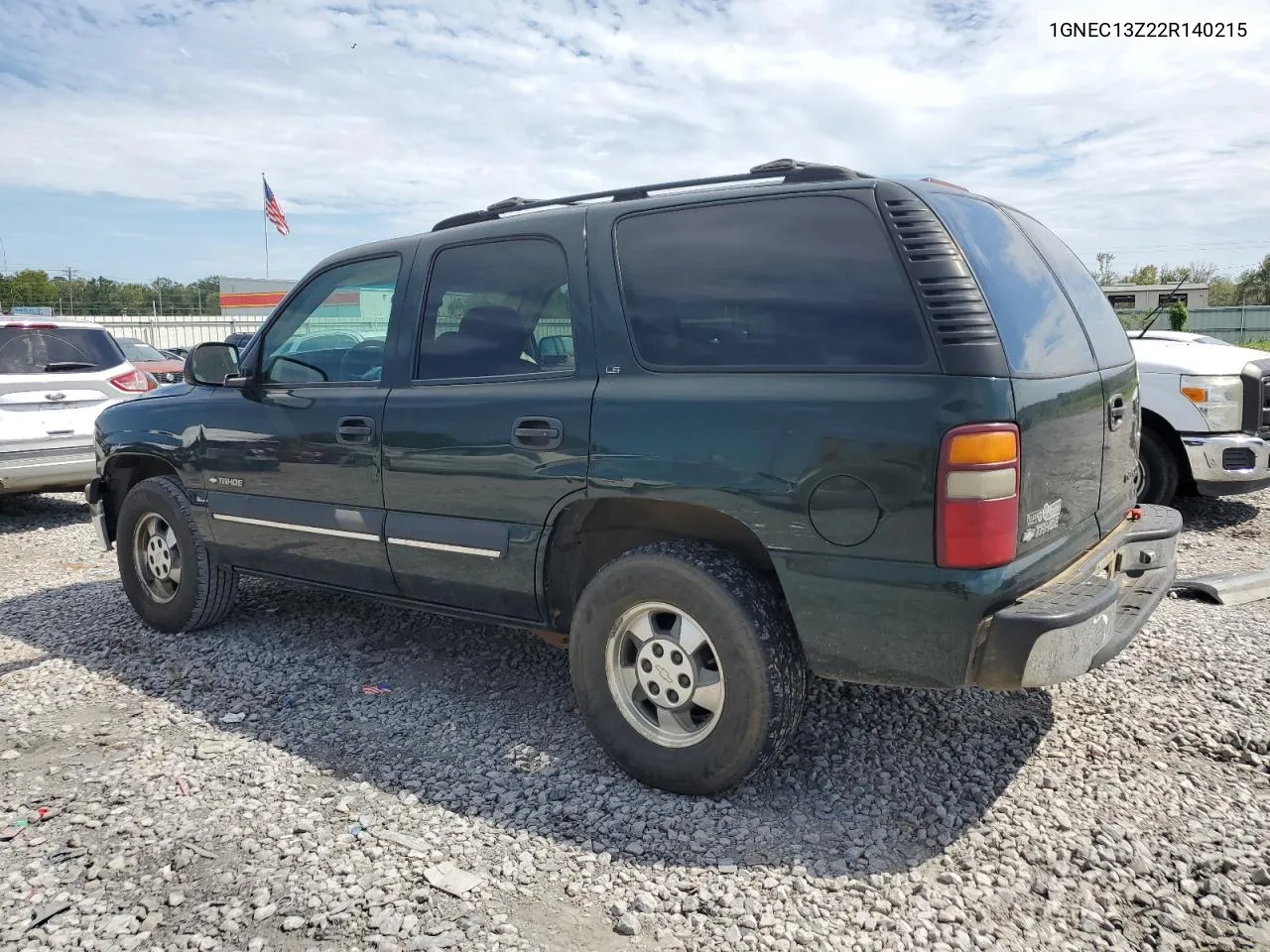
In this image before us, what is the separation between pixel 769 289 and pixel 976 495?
35.5 inches

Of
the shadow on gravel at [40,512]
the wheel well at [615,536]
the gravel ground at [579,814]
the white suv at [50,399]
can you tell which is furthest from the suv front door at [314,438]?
the shadow on gravel at [40,512]

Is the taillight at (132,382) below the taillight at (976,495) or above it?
above

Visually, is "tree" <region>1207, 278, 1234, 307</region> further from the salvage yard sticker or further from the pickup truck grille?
the salvage yard sticker

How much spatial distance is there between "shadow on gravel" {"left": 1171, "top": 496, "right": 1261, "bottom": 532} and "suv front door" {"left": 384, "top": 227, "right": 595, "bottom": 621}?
565 centimetres

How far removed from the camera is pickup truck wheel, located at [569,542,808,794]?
2947 mm

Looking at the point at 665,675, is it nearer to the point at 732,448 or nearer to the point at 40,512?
the point at 732,448

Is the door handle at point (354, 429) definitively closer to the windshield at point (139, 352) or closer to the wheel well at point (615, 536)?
the wheel well at point (615, 536)

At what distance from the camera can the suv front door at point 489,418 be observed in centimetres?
335

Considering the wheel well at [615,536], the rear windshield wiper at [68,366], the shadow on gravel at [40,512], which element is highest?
the rear windshield wiper at [68,366]

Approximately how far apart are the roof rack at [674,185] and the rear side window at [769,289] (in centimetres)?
17

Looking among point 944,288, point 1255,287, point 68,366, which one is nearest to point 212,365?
point 944,288

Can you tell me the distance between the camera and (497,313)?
12.0 feet

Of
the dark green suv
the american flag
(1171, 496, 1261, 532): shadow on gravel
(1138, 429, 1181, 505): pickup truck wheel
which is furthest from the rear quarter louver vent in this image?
the american flag

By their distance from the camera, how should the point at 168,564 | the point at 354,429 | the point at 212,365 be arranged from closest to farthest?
the point at 354,429 → the point at 212,365 → the point at 168,564
